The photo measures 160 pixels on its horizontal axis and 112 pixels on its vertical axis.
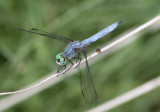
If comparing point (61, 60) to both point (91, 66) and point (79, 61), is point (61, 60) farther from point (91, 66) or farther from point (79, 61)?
point (91, 66)

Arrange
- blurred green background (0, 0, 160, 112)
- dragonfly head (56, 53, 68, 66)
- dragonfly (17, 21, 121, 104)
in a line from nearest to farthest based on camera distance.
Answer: dragonfly (17, 21, 121, 104) < dragonfly head (56, 53, 68, 66) < blurred green background (0, 0, 160, 112)

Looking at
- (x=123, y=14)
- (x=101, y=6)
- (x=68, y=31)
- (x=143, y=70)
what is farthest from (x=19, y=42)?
(x=143, y=70)

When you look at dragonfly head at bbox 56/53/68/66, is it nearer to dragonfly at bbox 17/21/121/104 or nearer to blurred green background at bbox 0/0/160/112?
dragonfly at bbox 17/21/121/104

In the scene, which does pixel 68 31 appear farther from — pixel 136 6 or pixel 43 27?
pixel 136 6

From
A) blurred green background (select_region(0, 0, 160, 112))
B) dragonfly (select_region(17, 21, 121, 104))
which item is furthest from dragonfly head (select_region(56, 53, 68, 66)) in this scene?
blurred green background (select_region(0, 0, 160, 112))

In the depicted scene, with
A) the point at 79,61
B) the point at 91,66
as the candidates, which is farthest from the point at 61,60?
the point at 91,66

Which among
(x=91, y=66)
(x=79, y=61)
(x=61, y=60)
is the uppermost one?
(x=91, y=66)

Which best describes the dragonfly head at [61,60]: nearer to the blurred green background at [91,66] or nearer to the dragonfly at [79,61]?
the dragonfly at [79,61]

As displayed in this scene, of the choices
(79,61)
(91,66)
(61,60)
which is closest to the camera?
(79,61)

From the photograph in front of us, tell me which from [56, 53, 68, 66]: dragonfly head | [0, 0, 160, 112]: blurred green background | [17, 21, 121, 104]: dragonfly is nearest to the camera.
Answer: [17, 21, 121, 104]: dragonfly
